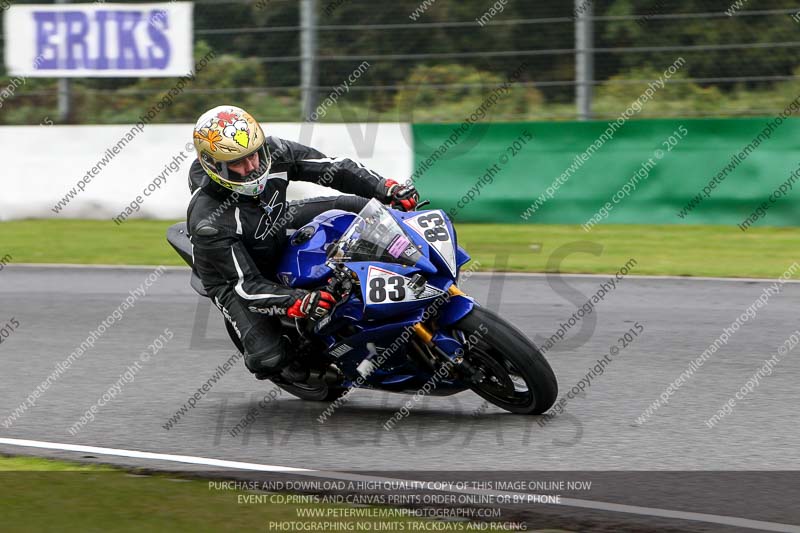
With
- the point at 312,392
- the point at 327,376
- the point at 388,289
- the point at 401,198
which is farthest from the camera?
the point at 312,392

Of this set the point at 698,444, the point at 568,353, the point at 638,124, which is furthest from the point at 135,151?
the point at 698,444

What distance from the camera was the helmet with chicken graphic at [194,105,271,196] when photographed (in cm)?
632

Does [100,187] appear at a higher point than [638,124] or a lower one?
lower

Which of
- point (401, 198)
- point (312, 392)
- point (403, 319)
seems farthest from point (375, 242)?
point (312, 392)

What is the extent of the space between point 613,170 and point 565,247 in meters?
1.51

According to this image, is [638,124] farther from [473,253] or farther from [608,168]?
[473,253]

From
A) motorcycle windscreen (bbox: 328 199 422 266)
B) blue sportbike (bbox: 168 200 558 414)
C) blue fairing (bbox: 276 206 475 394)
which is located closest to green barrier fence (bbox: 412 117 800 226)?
blue sportbike (bbox: 168 200 558 414)

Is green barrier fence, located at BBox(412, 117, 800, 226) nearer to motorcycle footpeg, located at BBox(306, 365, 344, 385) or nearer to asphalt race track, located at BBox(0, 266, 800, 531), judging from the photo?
asphalt race track, located at BBox(0, 266, 800, 531)

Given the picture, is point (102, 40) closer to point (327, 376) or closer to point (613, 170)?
point (613, 170)

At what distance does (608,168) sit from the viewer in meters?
14.2

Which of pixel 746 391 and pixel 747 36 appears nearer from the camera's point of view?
pixel 746 391

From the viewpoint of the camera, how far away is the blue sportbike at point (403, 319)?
6.12 m

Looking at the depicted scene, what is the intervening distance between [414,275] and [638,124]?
28.4 ft

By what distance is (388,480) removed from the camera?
559cm
